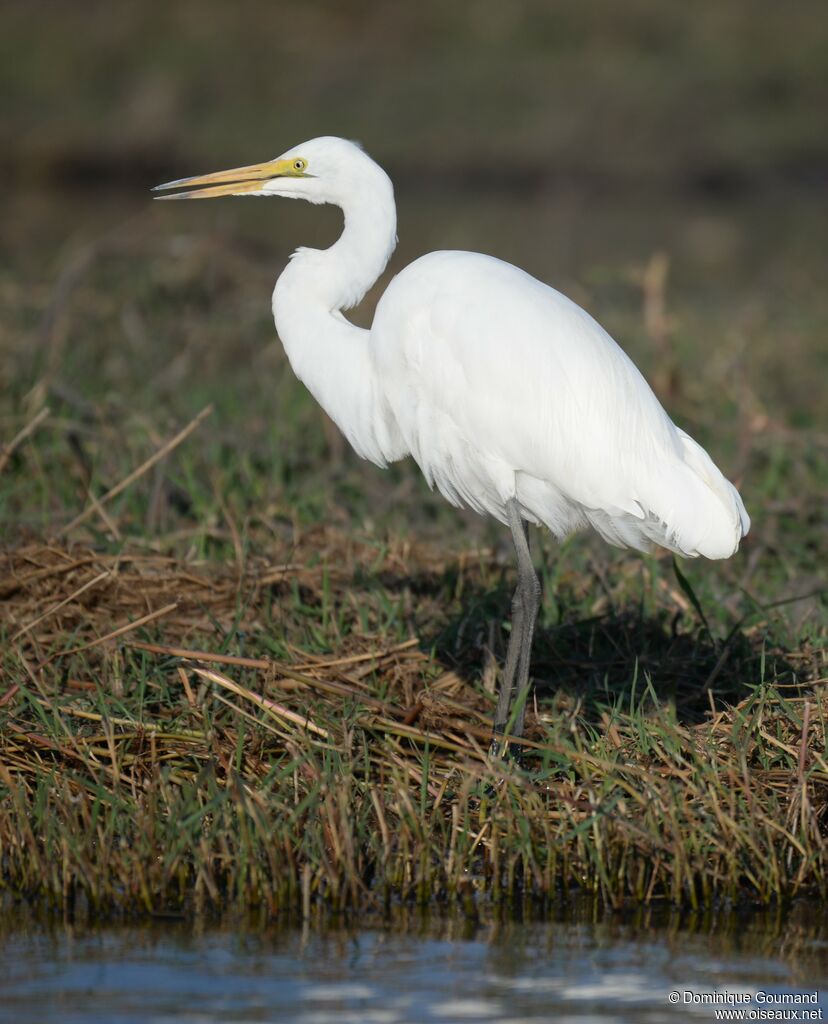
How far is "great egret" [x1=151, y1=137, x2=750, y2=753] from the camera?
4117 mm

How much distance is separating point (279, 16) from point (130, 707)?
28920 mm

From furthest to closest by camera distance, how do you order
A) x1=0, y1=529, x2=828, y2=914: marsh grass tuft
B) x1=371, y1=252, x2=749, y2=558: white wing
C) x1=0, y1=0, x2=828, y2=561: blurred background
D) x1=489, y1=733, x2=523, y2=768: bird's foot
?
1. x1=0, y1=0, x2=828, y2=561: blurred background
2. x1=371, y1=252, x2=749, y2=558: white wing
3. x1=489, y1=733, x2=523, y2=768: bird's foot
4. x1=0, y1=529, x2=828, y2=914: marsh grass tuft

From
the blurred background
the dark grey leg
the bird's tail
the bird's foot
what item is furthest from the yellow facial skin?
the bird's foot

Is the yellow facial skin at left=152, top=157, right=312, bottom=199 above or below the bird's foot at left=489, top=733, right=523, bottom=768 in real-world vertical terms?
above

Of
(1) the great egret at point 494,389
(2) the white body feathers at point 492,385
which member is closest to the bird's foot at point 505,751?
(1) the great egret at point 494,389

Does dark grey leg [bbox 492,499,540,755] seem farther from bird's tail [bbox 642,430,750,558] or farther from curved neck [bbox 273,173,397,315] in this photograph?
curved neck [bbox 273,173,397,315]

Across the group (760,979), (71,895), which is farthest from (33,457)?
(760,979)

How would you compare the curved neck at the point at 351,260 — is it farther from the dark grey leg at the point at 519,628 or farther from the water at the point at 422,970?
the water at the point at 422,970

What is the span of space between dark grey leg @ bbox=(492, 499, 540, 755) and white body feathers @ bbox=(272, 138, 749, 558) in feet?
0.31

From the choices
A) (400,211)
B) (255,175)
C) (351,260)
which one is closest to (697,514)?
(351,260)

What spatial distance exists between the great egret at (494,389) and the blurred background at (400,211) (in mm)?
1436

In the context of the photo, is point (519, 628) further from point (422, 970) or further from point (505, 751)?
point (422, 970)

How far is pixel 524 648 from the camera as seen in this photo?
4281 millimetres

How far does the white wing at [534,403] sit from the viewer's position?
411 centimetres
